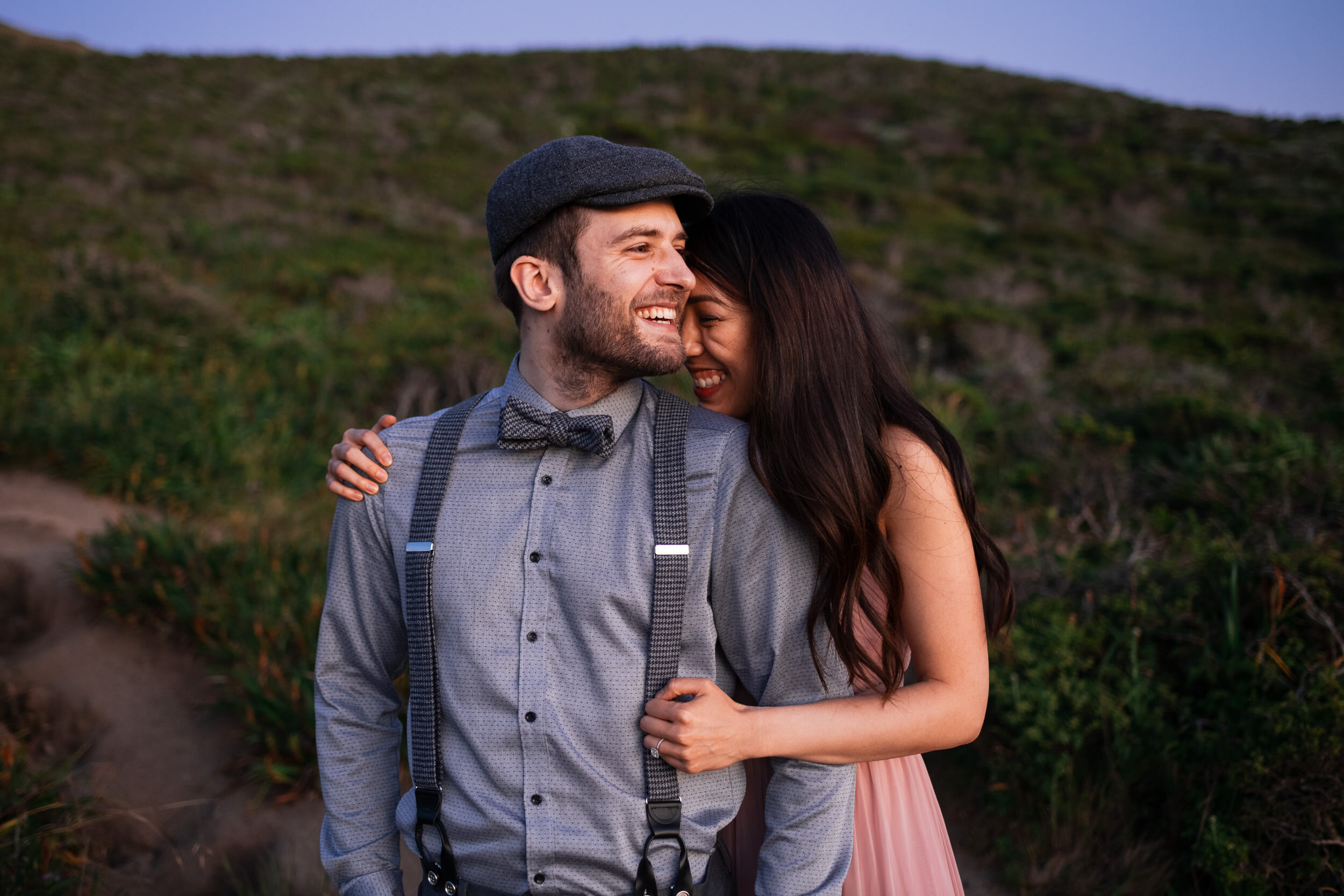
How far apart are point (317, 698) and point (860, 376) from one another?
1564mm

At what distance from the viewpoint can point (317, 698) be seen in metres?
1.94

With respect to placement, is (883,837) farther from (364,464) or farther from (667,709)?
(364,464)

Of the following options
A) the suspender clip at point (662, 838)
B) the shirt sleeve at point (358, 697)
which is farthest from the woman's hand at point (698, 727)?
the shirt sleeve at point (358, 697)

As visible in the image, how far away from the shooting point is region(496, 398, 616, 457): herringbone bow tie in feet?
5.96

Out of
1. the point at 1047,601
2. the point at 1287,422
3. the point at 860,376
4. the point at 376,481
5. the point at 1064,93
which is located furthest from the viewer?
the point at 1064,93

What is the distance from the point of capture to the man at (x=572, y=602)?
5.53 ft

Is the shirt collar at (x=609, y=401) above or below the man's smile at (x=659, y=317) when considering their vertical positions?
below

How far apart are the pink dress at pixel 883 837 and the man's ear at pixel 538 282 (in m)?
1.16

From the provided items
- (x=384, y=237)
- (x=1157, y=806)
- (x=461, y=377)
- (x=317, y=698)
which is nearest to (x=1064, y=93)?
(x=384, y=237)

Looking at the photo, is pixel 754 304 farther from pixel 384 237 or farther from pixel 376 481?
pixel 384 237

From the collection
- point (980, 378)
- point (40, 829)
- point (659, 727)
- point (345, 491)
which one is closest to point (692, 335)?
point (345, 491)

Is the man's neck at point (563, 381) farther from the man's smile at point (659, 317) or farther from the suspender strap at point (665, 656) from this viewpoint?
the suspender strap at point (665, 656)

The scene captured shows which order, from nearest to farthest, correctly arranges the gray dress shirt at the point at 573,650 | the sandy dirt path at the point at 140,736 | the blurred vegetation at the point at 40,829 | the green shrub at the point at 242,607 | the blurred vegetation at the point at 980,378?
the gray dress shirt at the point at 573,650 → the blurred vegetation at the point at 40,829 → the blurred vegetation at the point at 980,378 → the sandy dirt path at the point at 140,736 → the green shrub at the point at 242,607

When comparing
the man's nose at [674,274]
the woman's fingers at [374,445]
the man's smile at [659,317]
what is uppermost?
the man's nose at [674,274]
